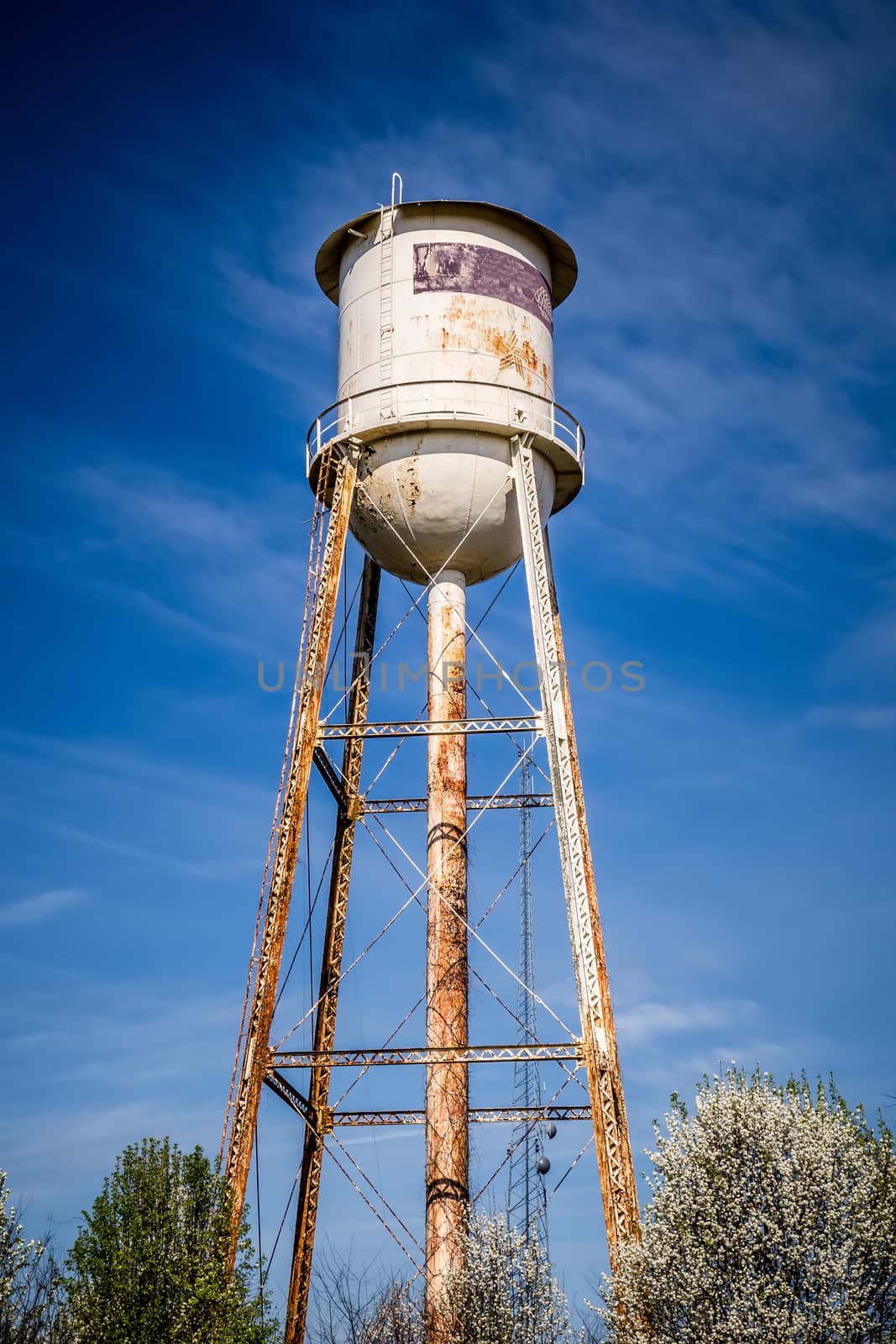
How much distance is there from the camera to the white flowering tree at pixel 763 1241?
17562 millimetres

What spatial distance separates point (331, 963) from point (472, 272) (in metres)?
10.5

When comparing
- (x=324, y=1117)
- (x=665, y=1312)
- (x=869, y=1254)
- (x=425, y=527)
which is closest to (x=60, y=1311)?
(x=324, y=1117)

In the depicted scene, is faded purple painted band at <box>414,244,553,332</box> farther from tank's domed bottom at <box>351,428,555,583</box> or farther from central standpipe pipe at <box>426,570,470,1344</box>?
central standpipe pipe at <box>426,570,470,1344</box>

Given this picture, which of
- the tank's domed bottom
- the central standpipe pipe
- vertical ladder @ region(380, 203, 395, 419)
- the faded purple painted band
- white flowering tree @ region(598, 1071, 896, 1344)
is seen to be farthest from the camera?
the faded purple painted band

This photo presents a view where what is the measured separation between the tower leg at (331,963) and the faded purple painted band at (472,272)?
4518mm

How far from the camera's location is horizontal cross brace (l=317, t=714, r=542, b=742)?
805 inches

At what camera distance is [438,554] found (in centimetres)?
2247

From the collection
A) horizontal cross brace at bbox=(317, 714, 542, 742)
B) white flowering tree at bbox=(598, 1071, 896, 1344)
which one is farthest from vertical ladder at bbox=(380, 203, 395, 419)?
white flowering tree at bbox=(598, 1071, 896, 1344)

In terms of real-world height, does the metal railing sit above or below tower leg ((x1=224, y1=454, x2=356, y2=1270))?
above

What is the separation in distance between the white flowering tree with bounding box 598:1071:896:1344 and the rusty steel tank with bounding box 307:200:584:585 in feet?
29.5

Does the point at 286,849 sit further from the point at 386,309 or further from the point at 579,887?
the point at 386,309

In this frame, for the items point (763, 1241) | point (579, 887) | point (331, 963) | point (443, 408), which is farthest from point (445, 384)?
point (763, 1241)

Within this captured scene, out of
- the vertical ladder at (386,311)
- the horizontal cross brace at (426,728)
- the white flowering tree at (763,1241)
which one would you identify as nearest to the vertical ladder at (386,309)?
the vertical ladder at (386,311)

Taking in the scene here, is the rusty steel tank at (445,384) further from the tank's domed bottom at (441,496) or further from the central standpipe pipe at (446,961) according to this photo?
the central standpipe pipe at (446,961)
